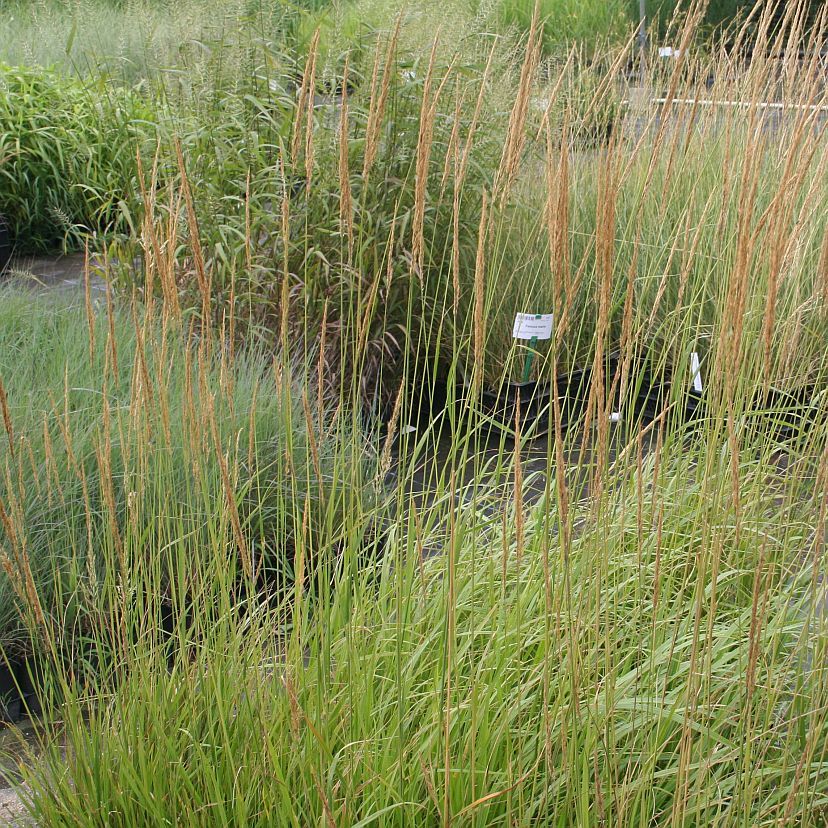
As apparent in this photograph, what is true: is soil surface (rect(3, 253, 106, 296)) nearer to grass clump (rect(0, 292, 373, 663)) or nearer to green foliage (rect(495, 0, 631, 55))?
grass clump (rect(0, 292, 373, 663))

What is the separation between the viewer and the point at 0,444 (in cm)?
245

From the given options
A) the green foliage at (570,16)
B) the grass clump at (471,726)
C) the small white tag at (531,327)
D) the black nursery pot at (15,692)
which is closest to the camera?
the grass clump at (471,726)

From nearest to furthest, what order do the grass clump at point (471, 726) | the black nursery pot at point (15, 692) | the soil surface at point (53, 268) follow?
the grass clump at point (471, 726), the black nursery pot at point (15, 692), the soil surface at point (53, 268)

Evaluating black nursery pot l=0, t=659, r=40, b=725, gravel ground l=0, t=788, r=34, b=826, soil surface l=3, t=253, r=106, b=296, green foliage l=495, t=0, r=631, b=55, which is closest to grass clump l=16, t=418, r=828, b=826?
gravel ground l=0, t=788, r=34, b=826

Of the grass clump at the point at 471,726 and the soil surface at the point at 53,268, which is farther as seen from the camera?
the soil surface at the point at 53,268

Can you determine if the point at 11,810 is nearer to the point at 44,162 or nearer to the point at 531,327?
the point at 531,327

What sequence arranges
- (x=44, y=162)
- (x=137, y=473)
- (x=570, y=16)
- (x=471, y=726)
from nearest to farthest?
(x=471, y=726), (x=137, y=473), (x=44, y=162), (x=570, y=16)

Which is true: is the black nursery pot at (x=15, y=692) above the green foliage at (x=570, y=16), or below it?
below

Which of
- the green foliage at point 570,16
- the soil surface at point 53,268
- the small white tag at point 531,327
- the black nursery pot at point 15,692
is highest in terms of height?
the green foliage at point 570,16

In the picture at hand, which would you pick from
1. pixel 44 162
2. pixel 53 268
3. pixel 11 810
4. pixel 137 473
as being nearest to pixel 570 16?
pixel 44 162

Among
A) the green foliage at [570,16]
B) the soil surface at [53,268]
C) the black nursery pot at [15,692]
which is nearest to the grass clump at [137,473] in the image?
the black nursery pot at [15,692]

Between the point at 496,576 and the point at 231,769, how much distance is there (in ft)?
2.11

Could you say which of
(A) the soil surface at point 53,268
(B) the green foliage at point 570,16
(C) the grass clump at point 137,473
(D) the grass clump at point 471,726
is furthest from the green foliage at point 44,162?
(B) the green foliage at point 570,16

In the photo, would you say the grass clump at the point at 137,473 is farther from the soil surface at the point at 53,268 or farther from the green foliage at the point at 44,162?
the green foliage at the point at 44,162
